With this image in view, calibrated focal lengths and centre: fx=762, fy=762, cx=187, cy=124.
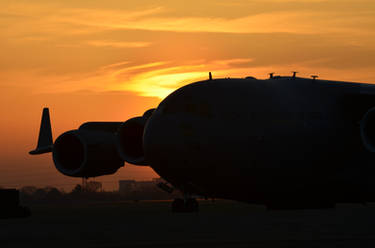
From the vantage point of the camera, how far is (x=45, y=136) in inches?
1683

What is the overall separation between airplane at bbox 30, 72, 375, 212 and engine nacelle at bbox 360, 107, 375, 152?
3 cm

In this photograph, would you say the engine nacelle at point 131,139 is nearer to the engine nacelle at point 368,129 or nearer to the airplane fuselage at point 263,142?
the airplane fuselage at point 263,142

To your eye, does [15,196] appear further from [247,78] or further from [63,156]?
[247,78]

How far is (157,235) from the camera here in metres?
17.6

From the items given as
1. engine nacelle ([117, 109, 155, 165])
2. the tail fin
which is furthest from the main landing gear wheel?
the tail fin

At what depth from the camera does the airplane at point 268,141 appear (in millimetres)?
22547

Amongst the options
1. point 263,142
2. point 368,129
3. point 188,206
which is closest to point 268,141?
point 263,142

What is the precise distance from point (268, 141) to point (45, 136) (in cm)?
2205

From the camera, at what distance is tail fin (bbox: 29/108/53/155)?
1559 inches

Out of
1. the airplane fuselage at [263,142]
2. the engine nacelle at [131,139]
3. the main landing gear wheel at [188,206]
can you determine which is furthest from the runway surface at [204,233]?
the engine nacelle at [131,139]

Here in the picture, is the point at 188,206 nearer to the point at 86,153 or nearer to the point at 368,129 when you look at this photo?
the point at 86,153

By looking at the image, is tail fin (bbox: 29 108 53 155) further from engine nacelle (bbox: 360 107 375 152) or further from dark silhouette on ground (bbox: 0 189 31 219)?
engine nacelle (bbox: 360 107 375 152)

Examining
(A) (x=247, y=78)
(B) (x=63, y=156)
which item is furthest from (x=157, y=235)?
(B) (x=63, y=156)

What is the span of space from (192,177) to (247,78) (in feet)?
16.7
